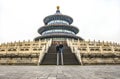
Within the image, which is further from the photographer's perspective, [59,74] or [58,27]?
[58,27]

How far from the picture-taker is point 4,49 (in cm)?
2642

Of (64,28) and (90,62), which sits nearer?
(90,62)

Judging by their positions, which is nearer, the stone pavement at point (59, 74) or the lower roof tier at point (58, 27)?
the stone pavement at point (59, 74)

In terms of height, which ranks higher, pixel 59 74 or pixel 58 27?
pixel 58 27

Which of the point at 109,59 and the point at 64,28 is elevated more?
the point at 64,28

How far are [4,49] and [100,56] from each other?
521 inches

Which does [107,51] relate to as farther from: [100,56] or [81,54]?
[81,54]

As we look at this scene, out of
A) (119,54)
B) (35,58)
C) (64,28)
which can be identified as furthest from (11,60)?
(64,28)

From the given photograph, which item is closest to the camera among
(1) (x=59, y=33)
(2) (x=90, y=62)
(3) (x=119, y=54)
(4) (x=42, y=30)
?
(2) (x=90, y=62)

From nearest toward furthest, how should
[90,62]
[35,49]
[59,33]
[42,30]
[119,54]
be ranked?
[90,62] → [119,54] → [35,49] → [59,33] → [42,30]

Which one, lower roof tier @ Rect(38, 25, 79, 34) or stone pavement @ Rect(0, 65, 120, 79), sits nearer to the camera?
stone pavement @ Rect(0, 65, 120, 79)

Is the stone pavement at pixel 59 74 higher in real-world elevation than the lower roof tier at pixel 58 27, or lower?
lower

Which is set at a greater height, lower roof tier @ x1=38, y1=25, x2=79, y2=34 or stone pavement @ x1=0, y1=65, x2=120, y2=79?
lower roof tier @ x1=38, y1=25, x2=79, y2=34

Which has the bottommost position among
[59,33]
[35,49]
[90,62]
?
Result: [90,62]
